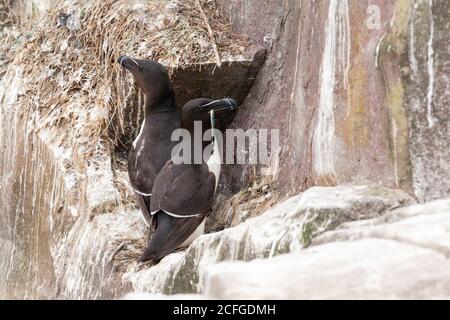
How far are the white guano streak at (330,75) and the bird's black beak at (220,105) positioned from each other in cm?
120

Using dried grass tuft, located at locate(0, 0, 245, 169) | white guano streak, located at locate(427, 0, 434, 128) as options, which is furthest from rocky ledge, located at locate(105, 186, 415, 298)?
dried grass tuft, located at locate(0, 0, 245, 169)

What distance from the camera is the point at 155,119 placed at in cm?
748

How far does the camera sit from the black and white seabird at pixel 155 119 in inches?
279

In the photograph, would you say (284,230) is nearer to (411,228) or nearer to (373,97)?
(411,228)

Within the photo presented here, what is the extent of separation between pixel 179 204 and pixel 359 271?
2932 millimetres

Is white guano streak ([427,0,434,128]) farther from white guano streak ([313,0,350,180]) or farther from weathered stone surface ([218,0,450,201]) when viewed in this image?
white guano streak ([313,0,350,180])

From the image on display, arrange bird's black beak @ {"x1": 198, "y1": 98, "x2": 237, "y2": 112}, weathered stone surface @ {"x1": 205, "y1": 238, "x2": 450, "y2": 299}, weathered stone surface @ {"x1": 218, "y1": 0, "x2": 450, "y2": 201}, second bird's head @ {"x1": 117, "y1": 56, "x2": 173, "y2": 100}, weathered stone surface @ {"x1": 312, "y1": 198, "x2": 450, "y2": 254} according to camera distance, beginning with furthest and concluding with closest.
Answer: second bird's head @ {"x1": 117, "y1": 56, "x2": 173, "y2": 100} < bird's black beak @ {"x1": 198, "y1": 98, "x2": 237, "y2": 112} < weathered stone surface @ {"x1": 218, "y1": 0, "x2": 450, "y2": 201} < weathered stone surface @ {"x1": 312, "y1": 198, "x2": 450, "y2": 254} < weathered stone surface @ {"x1": 205, "y1": 238, "x2": 450, "y2": 299}

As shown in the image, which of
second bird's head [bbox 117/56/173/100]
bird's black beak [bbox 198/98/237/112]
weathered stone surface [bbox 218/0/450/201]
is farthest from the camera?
second bird's head [bbox 117/56/173/100]

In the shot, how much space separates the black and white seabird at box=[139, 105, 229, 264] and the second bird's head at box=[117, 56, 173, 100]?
687 mm

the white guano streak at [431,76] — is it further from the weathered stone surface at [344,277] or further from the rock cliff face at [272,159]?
the weathered stone surface at [344,277]

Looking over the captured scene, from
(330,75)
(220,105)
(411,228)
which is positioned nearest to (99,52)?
(220,105)

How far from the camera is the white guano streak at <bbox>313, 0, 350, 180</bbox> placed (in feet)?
18.7

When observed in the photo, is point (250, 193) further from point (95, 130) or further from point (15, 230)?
point (15, 230)

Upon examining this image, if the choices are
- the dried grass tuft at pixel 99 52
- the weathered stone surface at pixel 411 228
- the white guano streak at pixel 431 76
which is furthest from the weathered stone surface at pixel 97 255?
the white guano streak at pixel 431 76
